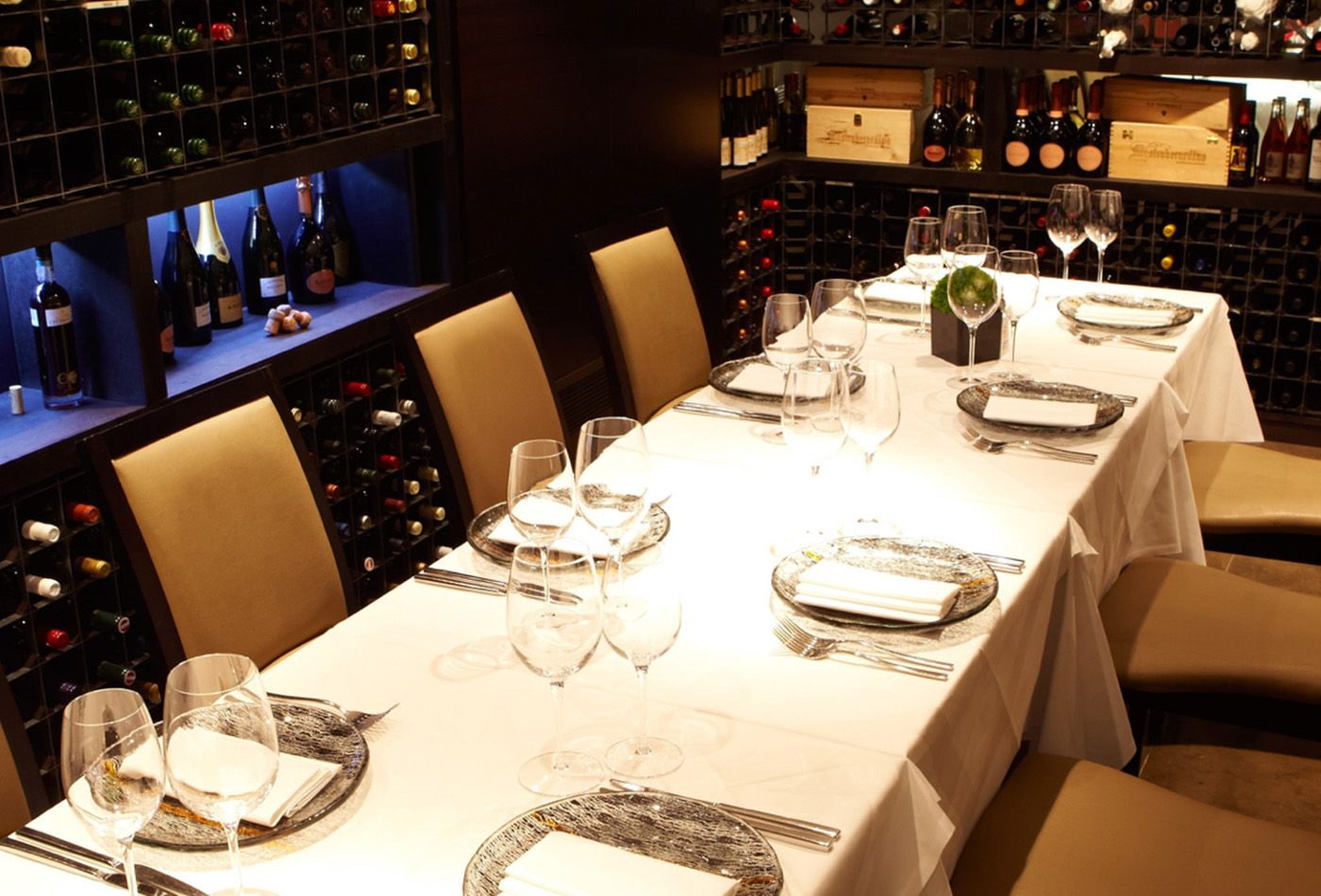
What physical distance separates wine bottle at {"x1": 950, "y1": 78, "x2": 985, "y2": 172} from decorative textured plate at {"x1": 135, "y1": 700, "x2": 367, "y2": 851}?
3.91 meters

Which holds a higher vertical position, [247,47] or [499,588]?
[247,47]

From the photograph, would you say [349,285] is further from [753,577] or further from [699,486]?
[753,577]

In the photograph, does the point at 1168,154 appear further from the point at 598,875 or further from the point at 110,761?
the point at 110,761

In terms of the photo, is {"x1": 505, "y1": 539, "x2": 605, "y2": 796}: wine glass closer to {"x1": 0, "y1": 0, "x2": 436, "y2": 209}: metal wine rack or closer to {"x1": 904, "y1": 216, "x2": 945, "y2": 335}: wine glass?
{"x1": 0, "y1": 0, "x2": 436, "y2": 209}: metal wine rack

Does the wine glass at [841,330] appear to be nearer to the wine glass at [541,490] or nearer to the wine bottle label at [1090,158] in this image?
the wine glass at [541,490]

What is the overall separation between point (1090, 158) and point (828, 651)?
3.49 meters

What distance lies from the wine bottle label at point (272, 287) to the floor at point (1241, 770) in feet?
7.20

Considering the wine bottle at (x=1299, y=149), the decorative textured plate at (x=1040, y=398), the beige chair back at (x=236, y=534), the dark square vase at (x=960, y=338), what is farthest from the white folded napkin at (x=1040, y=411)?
the wine bottle at (x=1299, y=149)

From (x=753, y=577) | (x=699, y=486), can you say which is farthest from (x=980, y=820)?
(x=699, y=486)

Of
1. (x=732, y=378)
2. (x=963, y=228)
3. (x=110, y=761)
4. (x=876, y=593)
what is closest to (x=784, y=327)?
(x=732, y=378)

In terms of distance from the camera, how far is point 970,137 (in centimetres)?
511

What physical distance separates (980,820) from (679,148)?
309cm

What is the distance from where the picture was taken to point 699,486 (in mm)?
2352

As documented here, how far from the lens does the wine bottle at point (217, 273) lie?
11.0ft
